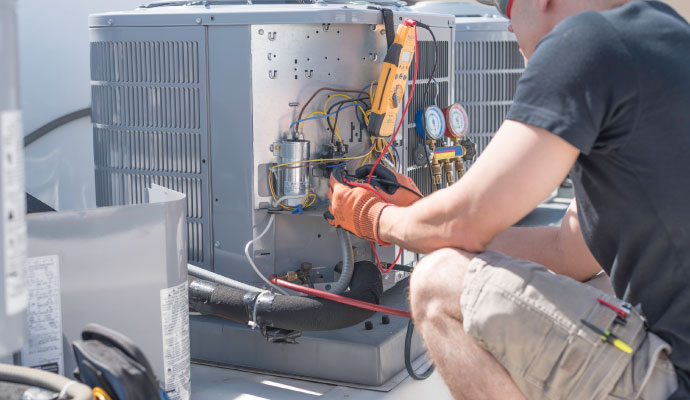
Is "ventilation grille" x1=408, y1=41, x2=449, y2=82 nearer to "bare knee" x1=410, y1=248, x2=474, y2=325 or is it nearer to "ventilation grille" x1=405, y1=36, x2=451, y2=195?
"ventilation grille" x1=405, y1=36, x2=451, y2=195

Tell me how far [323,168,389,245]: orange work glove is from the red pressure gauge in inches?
25.7

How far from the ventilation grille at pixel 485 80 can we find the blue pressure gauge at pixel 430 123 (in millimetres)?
1076

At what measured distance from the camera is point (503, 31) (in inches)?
141

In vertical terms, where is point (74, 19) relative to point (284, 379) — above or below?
above

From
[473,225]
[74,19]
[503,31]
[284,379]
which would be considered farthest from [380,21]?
[503,31]

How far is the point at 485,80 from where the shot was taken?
3.63m

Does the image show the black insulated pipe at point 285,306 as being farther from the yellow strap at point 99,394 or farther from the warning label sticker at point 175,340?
the yellow strap at point 99,394

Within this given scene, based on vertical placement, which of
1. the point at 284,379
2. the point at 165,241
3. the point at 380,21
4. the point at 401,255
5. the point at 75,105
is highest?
the point at 380,21

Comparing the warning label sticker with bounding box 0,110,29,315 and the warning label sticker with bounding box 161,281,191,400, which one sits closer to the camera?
the warning label sticker with bounding box 0,110,29,315

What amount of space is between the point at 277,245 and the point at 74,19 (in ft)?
3.92

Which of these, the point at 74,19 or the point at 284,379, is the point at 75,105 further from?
the point at 284,379

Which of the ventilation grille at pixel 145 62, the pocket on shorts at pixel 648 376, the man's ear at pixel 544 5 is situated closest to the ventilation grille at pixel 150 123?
the ventilation grille at pixel 145 62

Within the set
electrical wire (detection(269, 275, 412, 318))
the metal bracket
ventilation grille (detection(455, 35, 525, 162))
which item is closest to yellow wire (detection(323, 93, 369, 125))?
electrical wire (detection(269, 275, 412, 318))

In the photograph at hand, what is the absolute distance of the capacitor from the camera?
2080 mm
